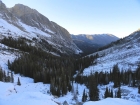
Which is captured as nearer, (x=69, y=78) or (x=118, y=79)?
(x=118, y=79)

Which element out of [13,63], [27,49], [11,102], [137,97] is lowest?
[137,97]

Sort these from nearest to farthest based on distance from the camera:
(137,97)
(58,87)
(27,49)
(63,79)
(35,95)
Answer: (35,95), (137,97), (58,87), (63,79), (27,49)

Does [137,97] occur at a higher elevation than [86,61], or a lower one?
lower

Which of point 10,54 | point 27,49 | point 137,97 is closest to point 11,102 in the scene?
point 137,97

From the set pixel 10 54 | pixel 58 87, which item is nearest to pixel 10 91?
pixel 58 87

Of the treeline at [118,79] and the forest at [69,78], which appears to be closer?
the forest at [69,78]

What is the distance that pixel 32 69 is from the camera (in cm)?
9288

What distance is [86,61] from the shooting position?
5231 inches

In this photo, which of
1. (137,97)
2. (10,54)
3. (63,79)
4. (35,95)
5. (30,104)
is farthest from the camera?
(10,54)

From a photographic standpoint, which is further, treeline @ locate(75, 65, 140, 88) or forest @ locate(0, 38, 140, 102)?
treeline @ locate(75, 65, 140, 88)

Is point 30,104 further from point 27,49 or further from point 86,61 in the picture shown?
point 27,49

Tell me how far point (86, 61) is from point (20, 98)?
10903cm

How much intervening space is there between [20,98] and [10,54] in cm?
9335

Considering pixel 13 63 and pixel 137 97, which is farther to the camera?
pixel 13 63
